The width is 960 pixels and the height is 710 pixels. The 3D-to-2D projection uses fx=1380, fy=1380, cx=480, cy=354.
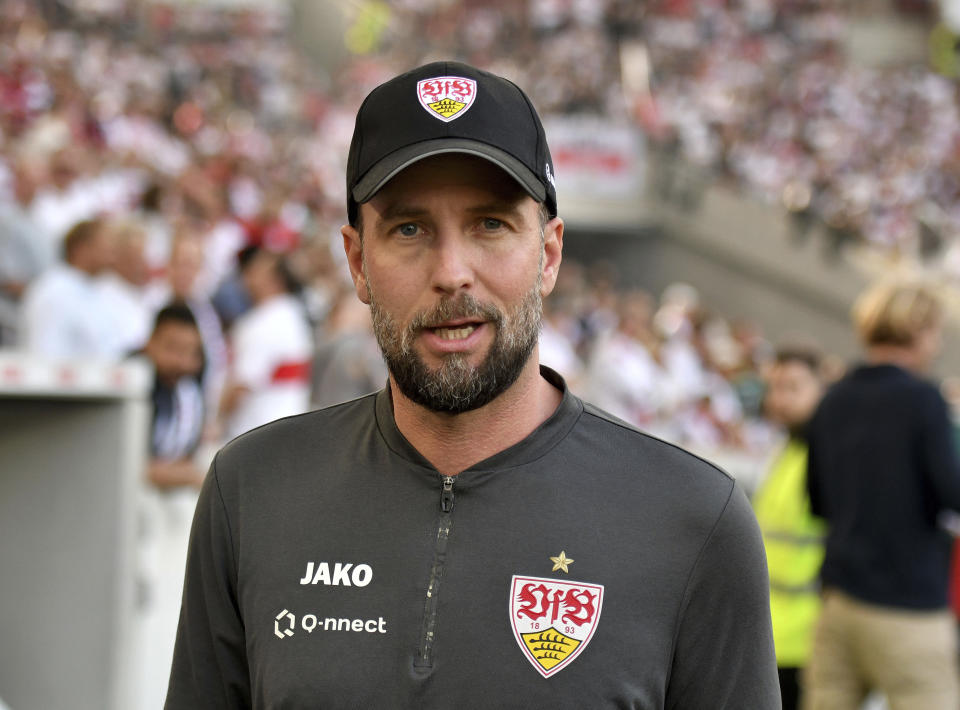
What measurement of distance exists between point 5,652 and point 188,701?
297 centimetres

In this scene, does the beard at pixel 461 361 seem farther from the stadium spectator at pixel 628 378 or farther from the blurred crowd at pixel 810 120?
the blurred crowd at pixel 810 120

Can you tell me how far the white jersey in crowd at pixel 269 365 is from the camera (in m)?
6.17

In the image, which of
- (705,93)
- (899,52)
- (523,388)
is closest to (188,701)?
(523,388)

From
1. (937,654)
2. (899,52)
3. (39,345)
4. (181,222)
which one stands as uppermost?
(899,52)

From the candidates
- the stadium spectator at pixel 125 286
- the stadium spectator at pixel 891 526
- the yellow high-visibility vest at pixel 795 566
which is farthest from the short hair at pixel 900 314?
the stadium spectator at pixel 125 286

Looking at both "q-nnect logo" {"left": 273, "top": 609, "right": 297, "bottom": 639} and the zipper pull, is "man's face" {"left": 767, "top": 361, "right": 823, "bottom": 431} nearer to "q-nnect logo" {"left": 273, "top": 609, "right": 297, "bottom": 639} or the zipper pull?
the zipper pull

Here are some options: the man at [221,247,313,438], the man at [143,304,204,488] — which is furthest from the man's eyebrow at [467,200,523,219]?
the man at [221,247,313,438]

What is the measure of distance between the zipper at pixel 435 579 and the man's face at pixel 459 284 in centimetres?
12

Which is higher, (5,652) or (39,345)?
(39,345)

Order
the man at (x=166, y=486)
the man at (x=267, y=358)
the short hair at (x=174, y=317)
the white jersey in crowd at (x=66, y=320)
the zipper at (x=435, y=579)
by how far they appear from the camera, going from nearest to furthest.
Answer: the zipper at (x=435, y=579)
the man at (x=166, y=486)
the short hair at (x=174, y=317)
the white jersey in crowd at (x=66, y=320)
the man at (x=267, y=358)

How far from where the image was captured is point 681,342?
13.7 metres

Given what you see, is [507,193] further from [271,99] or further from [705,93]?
[705,93]

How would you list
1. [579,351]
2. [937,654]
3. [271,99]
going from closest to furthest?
[937,654]
[579,351]
[271,99]

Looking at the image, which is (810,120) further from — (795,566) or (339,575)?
(339,575)
